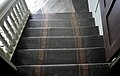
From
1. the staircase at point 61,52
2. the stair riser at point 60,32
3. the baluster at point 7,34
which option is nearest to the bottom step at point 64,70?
the staircase at point 61,52

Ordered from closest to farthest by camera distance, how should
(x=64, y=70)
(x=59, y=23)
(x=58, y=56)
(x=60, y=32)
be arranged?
(x=64, y=70), (x=58, y=56), (x=60, y=32), (x=59, y=23)

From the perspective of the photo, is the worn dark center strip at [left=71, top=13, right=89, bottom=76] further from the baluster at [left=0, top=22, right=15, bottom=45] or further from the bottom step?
the baluster at [left=0, top=22, right=15, bottom=45]

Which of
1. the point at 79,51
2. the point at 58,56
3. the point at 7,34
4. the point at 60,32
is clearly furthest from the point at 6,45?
the point at 60,32

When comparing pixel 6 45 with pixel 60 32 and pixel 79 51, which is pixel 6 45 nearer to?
pixel 79 51

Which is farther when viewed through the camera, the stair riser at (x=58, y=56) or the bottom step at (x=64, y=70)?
the stair riser at (x=58, y=56)

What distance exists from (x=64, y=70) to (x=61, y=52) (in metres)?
0.29

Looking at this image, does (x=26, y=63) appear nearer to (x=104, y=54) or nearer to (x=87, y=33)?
(x=104, y=54)

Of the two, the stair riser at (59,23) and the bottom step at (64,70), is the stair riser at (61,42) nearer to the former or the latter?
the bottom step at (64,70)

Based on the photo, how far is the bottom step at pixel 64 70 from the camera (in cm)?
189

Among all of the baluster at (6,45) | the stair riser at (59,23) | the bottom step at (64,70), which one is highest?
the baluster at (6,45)

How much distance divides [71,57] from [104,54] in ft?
1.05

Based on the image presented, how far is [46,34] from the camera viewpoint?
2742 mm

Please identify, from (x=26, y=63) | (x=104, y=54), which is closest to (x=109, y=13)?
(x=104, y=54)

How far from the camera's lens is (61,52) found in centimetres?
217
